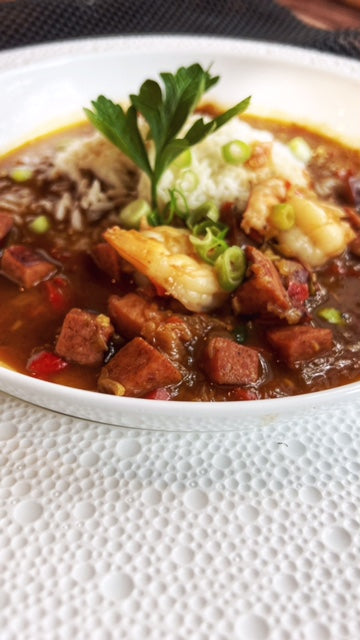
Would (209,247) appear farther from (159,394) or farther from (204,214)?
(159,394)

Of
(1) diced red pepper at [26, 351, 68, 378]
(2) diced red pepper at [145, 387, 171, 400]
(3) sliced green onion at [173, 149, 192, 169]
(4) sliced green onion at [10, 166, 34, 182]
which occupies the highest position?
(3) sliced green onion at [173, 149, 192, 169]

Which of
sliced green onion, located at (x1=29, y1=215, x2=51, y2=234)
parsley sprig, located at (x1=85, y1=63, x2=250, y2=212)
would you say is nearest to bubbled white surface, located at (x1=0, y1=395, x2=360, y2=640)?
sliced green onion, located at (x1=29, y1=215, x2=51, y2=234)

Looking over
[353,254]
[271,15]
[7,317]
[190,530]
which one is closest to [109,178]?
[7,317]

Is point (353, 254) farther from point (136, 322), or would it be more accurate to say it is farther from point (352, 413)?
point (136, 322)

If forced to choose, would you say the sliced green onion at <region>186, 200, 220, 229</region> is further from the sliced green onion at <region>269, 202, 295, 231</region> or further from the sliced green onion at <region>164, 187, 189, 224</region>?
the sliced green onion at <region>269, 202, 295, 231</region>

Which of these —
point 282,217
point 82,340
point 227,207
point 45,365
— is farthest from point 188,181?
point 45,365
